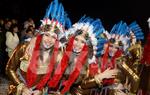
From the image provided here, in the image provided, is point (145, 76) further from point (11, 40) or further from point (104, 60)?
point (11, 40)

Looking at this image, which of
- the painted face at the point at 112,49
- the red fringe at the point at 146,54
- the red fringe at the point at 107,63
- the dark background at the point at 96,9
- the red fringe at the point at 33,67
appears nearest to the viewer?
the red fringe at the point at 33,67

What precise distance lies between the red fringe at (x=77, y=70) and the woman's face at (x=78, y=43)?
A: 0.16ft

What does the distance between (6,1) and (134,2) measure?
2.89 m

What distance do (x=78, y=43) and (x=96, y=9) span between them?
667 centimetres

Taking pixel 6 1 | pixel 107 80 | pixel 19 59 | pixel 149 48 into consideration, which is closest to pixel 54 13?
pixel 19 59

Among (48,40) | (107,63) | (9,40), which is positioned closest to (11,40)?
(9,40)

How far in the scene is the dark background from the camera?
38.6 ft

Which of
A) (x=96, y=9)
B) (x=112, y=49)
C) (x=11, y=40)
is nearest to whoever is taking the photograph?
(x=112, y=49)

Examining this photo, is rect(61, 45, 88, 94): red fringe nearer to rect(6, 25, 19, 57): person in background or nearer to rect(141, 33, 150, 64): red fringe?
rect(141, 33, 150, 64): red fringe

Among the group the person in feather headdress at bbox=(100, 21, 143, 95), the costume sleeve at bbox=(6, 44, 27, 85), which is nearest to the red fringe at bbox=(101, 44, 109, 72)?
the person in feather headdress at bbox=(100, 21, 143, 95)

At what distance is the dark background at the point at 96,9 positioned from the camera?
11.8m

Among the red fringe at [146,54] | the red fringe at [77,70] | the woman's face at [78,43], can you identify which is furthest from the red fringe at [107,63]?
the woman's face at [78,43]

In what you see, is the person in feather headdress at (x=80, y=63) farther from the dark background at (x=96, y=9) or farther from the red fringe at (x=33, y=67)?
the dark background at (x=96, y=9)

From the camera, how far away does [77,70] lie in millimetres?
5504
